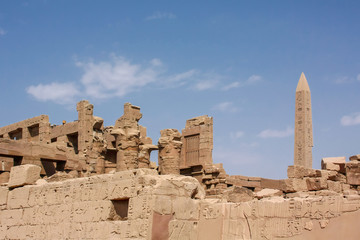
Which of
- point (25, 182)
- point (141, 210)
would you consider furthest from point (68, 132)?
point (141, 210)

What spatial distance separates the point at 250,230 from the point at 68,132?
1673 cm

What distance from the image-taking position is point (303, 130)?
76.5 ft

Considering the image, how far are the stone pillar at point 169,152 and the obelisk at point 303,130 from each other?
293 inches

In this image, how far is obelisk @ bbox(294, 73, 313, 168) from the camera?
23.2 meters

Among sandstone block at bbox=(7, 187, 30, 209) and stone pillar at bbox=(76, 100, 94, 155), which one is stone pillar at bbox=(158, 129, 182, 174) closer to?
stone pillar at bbox=(76, 100, 94, 155)

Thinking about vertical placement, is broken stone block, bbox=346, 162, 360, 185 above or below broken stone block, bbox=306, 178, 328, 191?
above

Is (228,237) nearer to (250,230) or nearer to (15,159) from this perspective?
(250,230)

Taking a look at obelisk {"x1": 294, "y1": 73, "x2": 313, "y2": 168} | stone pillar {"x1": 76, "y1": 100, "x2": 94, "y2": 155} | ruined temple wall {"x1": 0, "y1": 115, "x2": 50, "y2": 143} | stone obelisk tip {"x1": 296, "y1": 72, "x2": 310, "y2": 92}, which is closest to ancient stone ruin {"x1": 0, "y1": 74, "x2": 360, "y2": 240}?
stone pillar {"x1": 76, "y1": 100, "x2": 94, "y2": 155}

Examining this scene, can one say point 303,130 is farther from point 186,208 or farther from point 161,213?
point 161,213

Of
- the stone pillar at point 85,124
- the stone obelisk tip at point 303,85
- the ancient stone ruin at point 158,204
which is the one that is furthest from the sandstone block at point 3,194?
the stone obelisk tip at point 303,85

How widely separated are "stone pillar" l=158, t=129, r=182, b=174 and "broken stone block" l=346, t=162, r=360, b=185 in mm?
7772

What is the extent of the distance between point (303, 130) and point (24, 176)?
1560cm

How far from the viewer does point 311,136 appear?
23.4 metres

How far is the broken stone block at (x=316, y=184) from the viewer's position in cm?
1100
